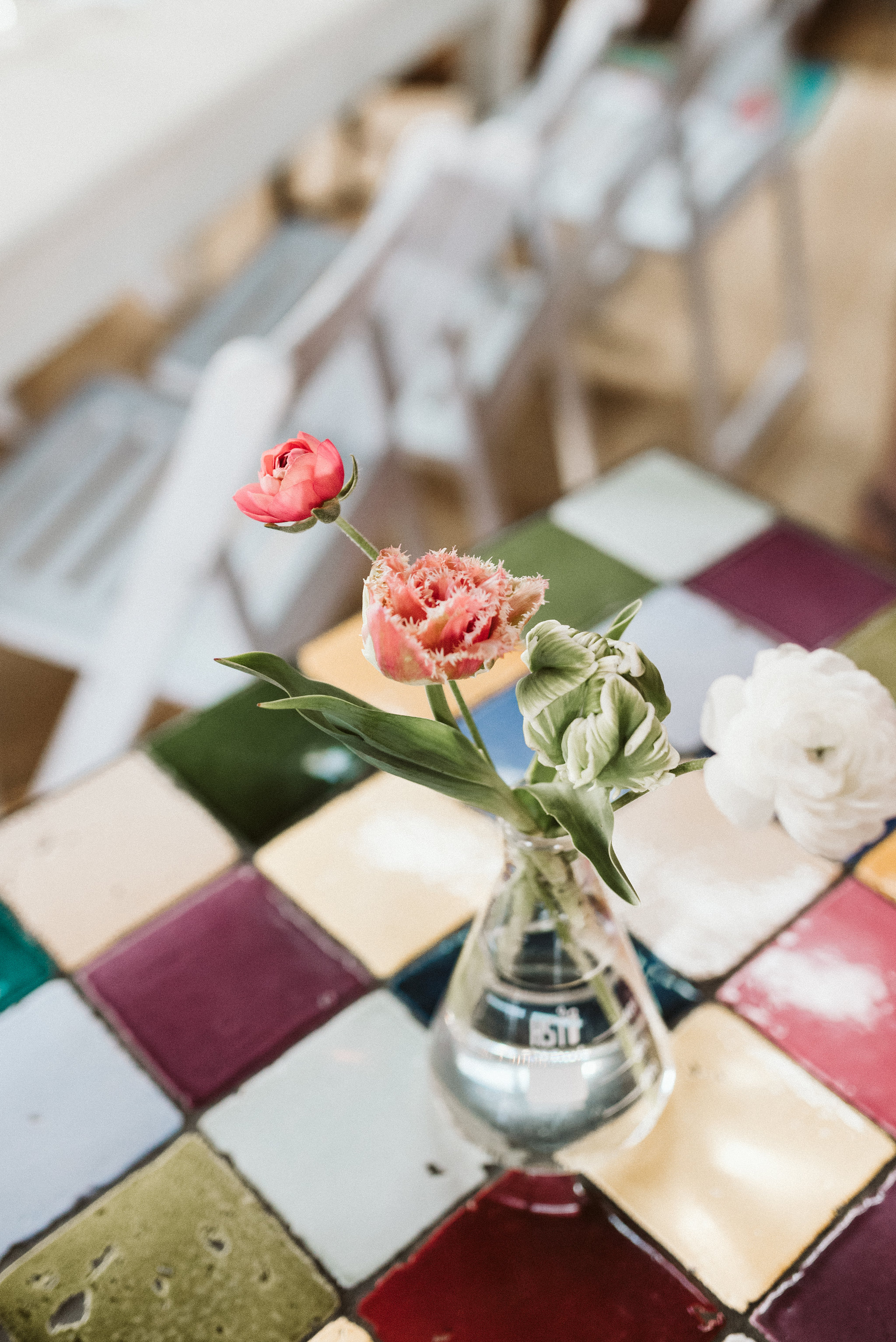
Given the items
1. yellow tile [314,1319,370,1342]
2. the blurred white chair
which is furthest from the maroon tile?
the blurred white chair

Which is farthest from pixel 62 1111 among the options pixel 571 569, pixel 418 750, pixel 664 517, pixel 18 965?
pixel 664 517

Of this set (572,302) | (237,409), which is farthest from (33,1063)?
(572,302)

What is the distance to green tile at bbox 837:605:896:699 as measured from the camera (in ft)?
2.47

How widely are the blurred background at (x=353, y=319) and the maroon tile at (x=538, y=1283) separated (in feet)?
1.95

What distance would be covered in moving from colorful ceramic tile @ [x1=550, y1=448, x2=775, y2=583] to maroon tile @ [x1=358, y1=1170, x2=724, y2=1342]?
1.59 feet

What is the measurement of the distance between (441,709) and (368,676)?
14.5 inches

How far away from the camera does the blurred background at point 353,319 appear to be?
1131mm

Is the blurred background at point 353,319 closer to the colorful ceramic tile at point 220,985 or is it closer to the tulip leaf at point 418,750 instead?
the colorful ceramic tile at point 220,985

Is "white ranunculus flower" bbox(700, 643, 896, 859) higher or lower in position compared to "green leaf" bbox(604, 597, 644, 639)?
lower

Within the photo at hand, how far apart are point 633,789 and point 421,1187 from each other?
0.90ft

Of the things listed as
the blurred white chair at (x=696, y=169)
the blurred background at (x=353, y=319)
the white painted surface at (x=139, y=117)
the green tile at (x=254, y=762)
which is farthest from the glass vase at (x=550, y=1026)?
the blurred white chair at (x=696, y=169)

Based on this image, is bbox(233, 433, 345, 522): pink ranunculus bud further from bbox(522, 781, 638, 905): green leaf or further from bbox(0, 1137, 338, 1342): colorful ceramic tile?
bbox(0, 1137, 338, 1342): colorful ceramic tile

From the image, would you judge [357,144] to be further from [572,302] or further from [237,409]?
[237,409]

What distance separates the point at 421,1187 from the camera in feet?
1.71
